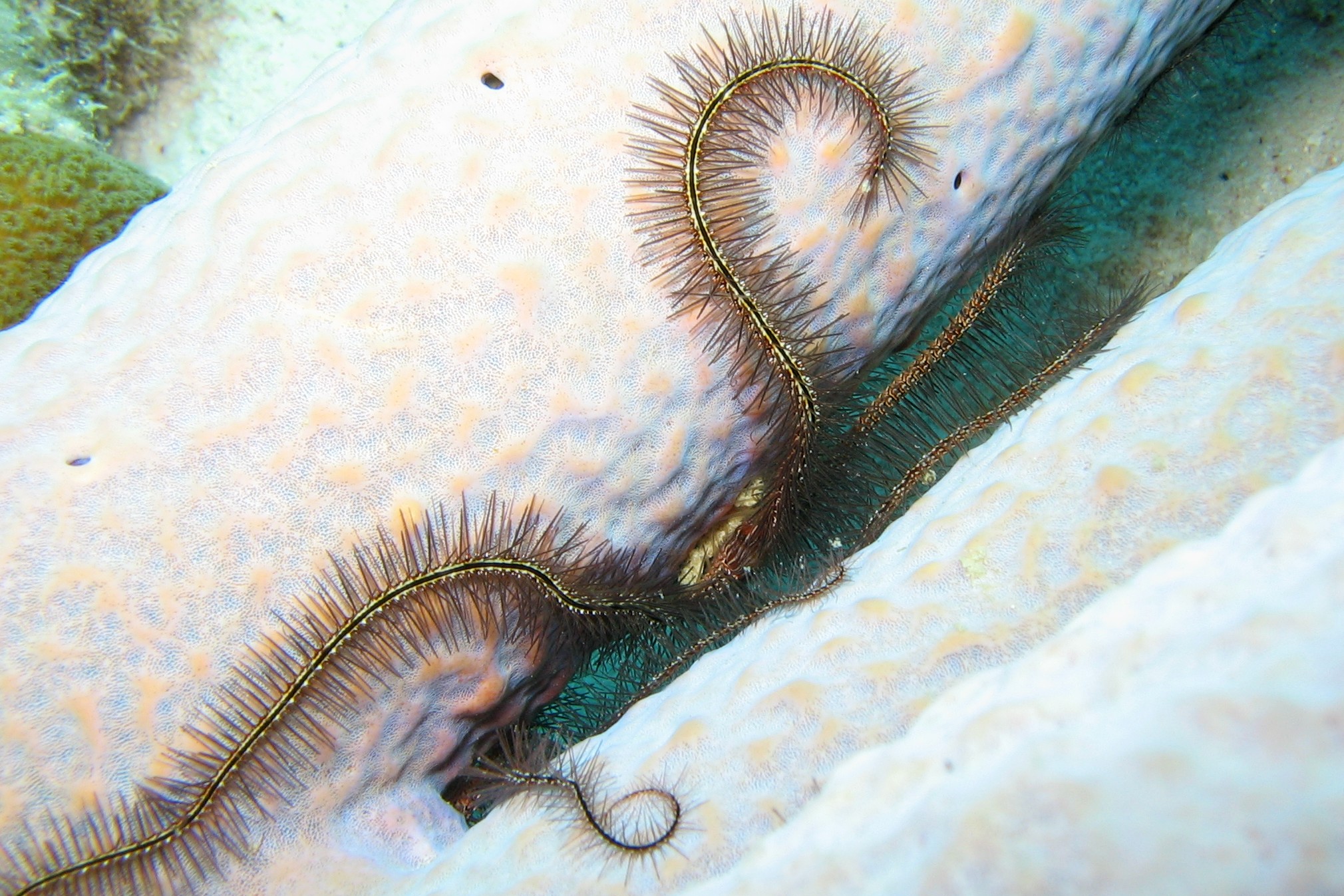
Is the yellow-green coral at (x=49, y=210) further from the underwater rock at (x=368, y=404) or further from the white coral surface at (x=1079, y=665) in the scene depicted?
the white coral surface at (x=1079, y=665)

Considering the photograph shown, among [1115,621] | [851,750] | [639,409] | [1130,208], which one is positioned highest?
[639,409]

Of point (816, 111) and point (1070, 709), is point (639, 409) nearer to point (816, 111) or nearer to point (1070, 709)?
point (816, 111)

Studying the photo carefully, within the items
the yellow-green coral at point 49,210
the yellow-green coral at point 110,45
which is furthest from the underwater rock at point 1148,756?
the yellow-green coral at point 110,45

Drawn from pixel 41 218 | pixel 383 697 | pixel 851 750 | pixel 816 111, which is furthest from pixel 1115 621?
pixel 41 218

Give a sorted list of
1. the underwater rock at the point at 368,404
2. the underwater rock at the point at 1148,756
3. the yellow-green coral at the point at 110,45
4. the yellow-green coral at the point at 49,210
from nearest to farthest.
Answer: the underwater rock at the point at 1148,756 → the underwater rock at the point at 368,404 → the yellow-green coral at the point at 49,210 → the yellow-green coral at the point at 110,45

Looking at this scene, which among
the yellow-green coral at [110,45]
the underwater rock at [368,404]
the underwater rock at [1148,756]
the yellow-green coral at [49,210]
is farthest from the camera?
the yellow-green coral at [110,45]

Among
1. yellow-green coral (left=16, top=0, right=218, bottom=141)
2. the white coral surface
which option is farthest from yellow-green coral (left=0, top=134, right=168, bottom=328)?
the white coral surface
